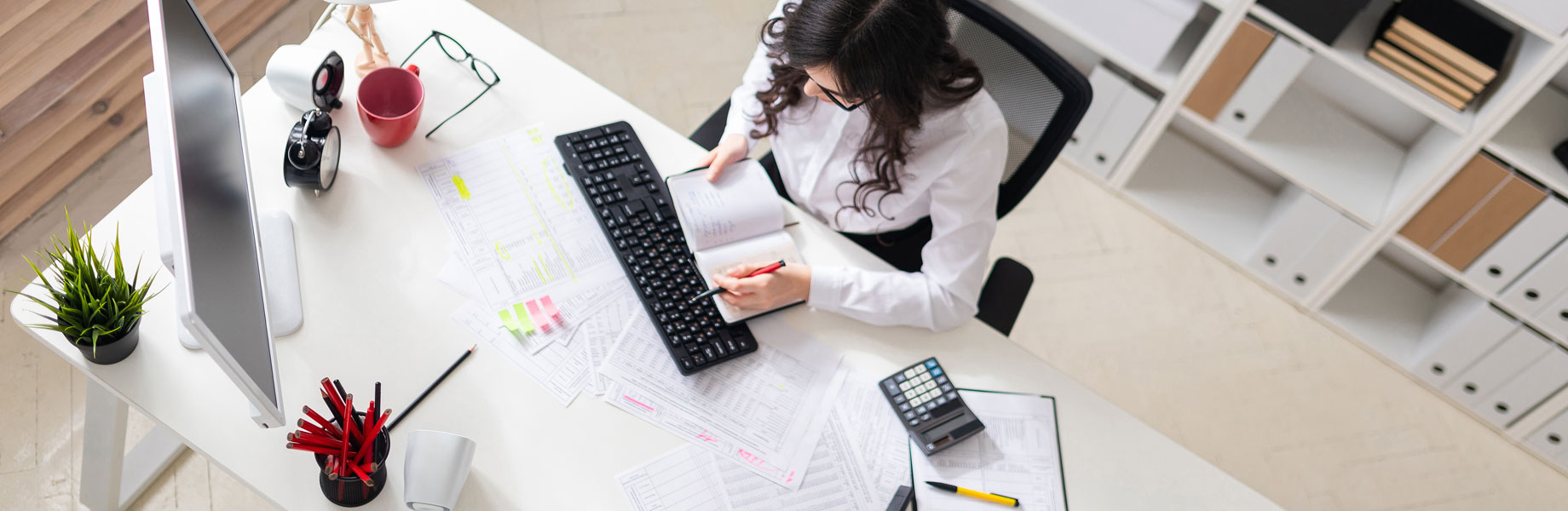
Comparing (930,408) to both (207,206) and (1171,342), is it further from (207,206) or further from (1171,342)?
(1171,342)

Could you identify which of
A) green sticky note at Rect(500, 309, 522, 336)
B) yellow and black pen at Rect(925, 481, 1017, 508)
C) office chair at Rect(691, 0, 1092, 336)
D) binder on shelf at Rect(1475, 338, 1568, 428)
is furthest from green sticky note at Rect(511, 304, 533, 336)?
binder on shelf at Rect(1475, 338, 1568, 428)

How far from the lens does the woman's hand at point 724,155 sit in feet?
4.63

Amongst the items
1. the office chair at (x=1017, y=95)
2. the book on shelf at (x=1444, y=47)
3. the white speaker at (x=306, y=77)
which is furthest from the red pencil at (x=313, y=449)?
the book on shelf at (x=1444, y=47)

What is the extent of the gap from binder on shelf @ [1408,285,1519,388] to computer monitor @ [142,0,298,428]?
2338mm

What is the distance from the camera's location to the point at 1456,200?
197 cm

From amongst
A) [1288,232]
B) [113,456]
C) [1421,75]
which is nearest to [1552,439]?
[1288,232]

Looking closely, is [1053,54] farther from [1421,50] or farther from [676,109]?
[676,109]

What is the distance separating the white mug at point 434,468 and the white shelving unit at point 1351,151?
1705 millimetres

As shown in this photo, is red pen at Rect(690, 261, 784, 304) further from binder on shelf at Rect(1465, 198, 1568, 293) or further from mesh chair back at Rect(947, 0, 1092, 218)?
binder on shelf at Rect(1465, 198, 1568, 293)

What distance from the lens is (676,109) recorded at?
8.14 ft

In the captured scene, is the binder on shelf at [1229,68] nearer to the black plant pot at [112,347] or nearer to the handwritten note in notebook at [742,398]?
the handwritten note in notebook at [742,398]

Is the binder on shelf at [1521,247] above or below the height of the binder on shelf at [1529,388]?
above

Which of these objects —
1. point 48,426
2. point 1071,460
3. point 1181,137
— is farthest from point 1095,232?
point 48,426

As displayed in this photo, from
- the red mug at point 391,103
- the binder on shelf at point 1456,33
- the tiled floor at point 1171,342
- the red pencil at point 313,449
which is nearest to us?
the red pencil at point 313,449
